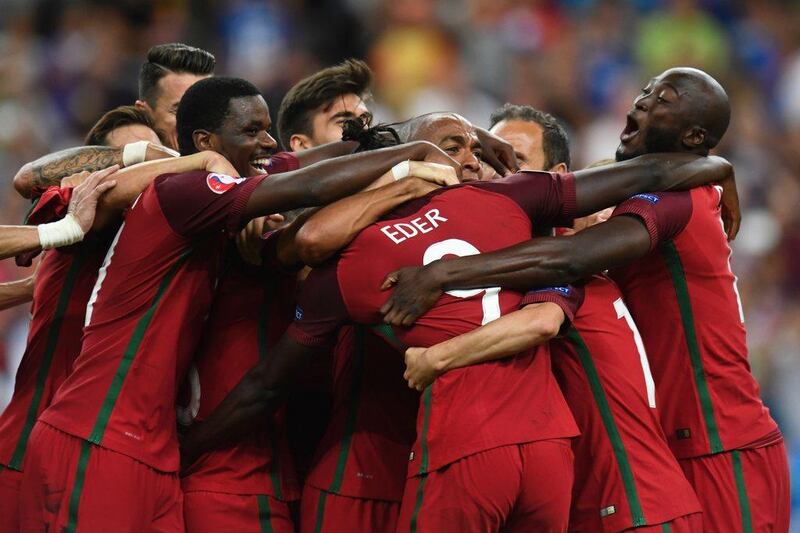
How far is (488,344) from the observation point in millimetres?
4367

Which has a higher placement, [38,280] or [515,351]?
[38,280]

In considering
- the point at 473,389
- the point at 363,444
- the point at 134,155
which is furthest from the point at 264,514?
the point at 134,155

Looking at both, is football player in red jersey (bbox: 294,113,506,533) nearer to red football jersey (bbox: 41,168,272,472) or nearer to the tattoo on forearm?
red football jersey (bbox: 41,168,272,472)

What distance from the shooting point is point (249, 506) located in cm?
489

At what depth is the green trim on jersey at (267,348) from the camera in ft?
16.4

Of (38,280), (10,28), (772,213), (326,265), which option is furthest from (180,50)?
(10,28)

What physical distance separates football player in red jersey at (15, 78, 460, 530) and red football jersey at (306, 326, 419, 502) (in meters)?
0.63

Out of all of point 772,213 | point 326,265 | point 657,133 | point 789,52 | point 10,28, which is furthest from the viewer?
point 10,28

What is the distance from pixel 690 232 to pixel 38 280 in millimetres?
2765

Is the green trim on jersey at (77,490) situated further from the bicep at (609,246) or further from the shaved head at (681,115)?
the shaved head at (681,115)

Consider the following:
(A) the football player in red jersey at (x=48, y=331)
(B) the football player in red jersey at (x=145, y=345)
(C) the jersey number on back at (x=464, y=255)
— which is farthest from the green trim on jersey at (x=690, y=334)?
(A) the football player in red jersey at (x=48, y=331)

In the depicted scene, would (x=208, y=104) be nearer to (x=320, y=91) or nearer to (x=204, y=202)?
(x=204, y=202)

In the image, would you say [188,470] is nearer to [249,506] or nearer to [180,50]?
[249,506]

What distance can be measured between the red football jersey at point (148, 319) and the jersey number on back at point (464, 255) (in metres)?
0.71
